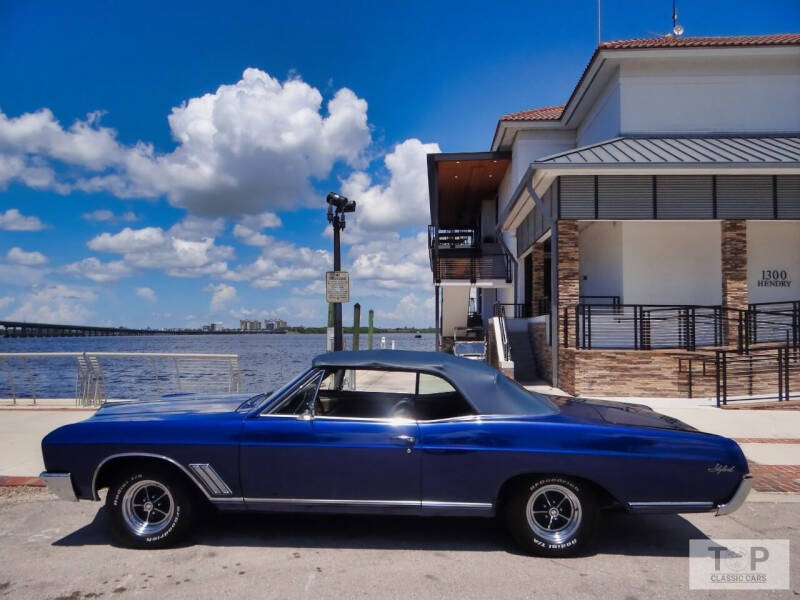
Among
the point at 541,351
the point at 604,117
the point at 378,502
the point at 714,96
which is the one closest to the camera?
the point at 378,502

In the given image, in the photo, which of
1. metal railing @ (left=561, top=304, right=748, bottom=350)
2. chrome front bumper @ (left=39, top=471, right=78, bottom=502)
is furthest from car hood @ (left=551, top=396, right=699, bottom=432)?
metal railing @ (left=561, top=304, right=748, bottom=350)

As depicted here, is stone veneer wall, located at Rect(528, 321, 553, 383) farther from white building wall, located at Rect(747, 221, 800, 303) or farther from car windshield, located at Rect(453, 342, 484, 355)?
white building wall, located at Rect(747, 221, 800, 303)

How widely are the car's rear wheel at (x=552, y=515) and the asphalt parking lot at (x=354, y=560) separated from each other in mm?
118

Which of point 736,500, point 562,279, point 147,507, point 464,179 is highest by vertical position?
point 464,179

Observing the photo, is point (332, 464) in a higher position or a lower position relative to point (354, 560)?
higher

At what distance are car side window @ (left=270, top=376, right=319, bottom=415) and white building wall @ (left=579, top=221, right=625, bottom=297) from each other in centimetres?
1401

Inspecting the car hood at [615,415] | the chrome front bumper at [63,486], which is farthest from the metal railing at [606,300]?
the chrome front bumper at [63,486]

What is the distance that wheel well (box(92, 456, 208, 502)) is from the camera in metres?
4.23

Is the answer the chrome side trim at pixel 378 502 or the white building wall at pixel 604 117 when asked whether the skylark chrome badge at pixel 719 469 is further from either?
the white building wall at pixel 604 117

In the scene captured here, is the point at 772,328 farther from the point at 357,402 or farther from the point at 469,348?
the point at 357,402

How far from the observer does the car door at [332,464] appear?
13.4 feet

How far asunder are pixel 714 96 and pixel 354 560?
19.2m

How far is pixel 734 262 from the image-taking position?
1451cm

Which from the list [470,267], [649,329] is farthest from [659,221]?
[470,267]
